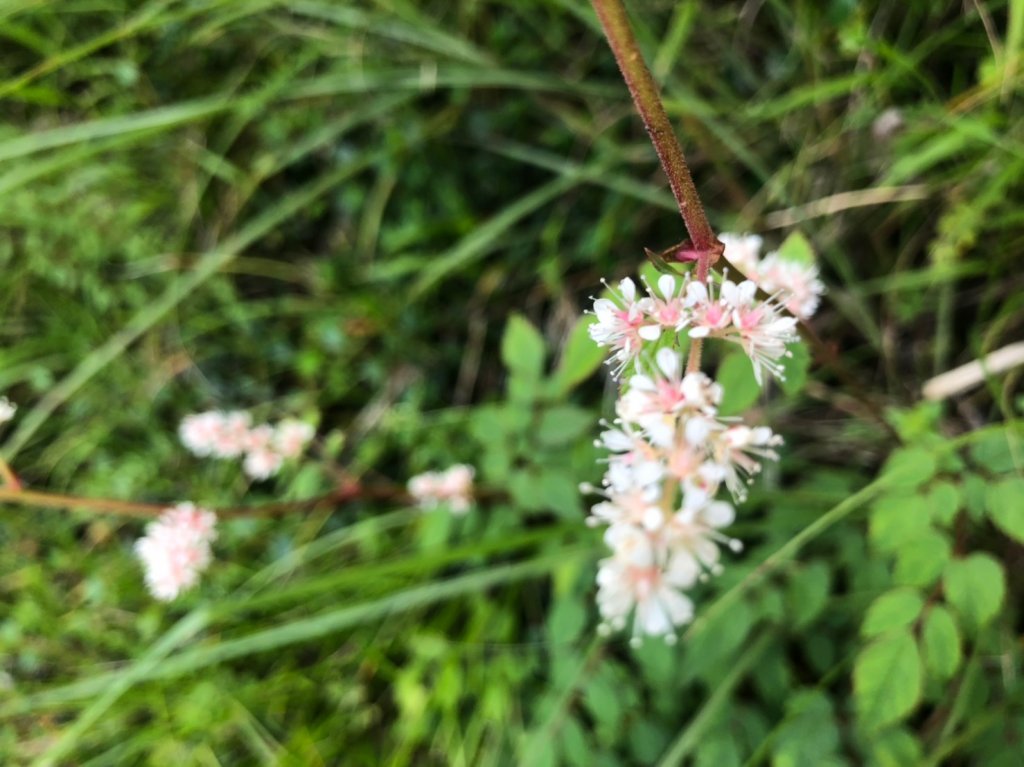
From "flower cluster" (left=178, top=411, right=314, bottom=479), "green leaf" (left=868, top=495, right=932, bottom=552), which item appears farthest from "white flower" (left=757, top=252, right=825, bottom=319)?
"flower cluster" (left=178, top=411, right=314, bottom=479)

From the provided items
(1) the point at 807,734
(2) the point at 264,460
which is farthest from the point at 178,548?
(1) the point at 807,734

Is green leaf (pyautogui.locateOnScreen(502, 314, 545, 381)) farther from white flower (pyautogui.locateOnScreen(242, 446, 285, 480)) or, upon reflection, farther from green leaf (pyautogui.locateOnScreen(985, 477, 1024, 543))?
green leaf (pyautogui.locateOnScreen(985, 477, 1024, 543))

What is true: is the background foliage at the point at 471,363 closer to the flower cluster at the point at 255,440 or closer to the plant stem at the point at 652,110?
the flower cluster at the point at 255,440

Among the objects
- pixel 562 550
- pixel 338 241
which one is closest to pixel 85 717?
pixel 562 550

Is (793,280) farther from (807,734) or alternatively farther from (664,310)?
(807,734)

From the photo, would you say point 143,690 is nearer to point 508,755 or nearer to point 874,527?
point 508,755

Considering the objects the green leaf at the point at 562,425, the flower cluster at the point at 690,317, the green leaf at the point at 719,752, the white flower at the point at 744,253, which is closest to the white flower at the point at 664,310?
the flower cluster at the point at 690,317
